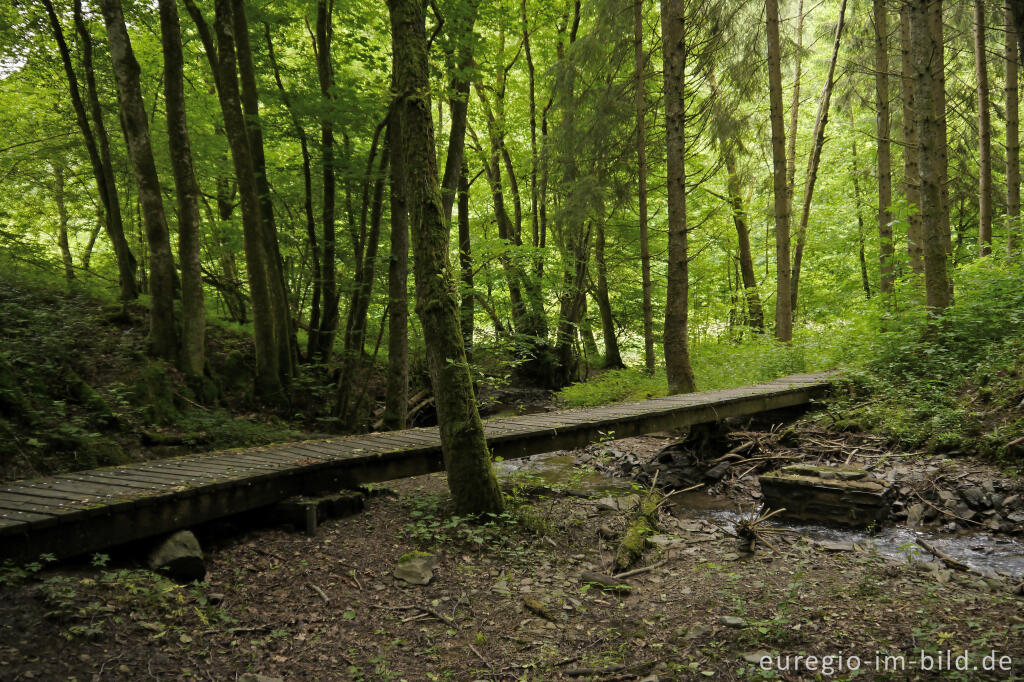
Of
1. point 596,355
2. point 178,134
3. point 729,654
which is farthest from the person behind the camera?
point 596,355

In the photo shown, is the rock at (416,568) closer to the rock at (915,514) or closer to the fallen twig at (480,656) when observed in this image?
the fallen twig at (480,656)

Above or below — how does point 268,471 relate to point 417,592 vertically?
above

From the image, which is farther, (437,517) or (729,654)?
(437,517)

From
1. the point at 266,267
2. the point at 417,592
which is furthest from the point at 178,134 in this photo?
the point at 417,592

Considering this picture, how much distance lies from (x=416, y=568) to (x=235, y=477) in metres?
1.73

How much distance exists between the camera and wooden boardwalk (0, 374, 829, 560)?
12.5 ft

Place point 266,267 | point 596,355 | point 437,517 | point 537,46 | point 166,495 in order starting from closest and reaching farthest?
point 166,495, point 437,517, point 266,267, point 537,46, point 596,355

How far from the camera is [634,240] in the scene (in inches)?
783


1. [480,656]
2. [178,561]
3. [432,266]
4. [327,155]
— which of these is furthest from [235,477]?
[327,155]

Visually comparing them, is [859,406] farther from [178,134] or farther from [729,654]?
[178,134]

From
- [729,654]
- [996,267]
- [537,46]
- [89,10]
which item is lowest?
[729,654]

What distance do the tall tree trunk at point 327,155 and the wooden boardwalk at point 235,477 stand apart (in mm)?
5067

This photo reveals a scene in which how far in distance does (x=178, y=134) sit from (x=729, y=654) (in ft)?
33.2

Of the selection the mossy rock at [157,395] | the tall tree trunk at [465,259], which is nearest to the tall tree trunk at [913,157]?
the tall tree trunk at [465,259]
